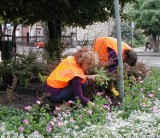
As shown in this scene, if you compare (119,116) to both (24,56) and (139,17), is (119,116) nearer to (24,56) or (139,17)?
(24,56)

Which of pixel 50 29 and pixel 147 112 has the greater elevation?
pixel 50 29

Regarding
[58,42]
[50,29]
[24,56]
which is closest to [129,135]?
[24,56]

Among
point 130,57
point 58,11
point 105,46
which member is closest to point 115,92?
point 130,57

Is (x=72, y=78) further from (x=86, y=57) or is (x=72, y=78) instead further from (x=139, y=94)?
(x=139, y=94)

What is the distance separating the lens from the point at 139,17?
32.5 m

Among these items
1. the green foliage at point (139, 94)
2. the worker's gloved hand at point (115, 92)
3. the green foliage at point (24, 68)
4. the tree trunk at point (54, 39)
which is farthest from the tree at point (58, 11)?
the worker's gloved hand at point (115, 92)

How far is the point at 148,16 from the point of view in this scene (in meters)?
31.9

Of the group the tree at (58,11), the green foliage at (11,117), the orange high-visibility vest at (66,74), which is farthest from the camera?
the tree at (58,11)

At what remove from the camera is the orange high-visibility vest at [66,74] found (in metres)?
5.11

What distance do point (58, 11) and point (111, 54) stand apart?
2.93 metres

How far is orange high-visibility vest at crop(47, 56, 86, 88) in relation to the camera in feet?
16.8

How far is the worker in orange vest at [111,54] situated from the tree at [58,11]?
74.0 inches

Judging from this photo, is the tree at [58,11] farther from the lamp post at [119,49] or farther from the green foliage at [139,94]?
the lamp post at [119,49]

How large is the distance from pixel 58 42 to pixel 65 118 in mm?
5612
